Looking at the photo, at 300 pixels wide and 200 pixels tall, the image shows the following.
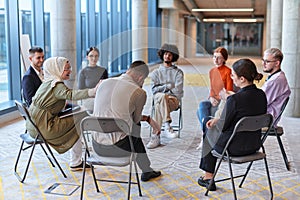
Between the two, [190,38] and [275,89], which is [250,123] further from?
[190,38]

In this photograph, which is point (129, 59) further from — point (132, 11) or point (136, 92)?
point (136, 92)

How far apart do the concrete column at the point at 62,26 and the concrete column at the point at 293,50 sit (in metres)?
3.68

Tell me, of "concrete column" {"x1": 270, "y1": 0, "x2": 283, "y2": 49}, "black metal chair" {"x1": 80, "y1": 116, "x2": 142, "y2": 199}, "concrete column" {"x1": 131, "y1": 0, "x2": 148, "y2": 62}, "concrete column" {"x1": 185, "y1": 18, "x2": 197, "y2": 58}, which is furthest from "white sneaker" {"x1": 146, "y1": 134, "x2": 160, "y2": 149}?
"concrete column" {"x1": 185, "y1": 18, "x2": 197, "y2": 58}

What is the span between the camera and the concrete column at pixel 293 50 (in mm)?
6840

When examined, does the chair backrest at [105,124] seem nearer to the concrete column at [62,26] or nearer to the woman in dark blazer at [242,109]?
the woman in dark blazer at [242,109]

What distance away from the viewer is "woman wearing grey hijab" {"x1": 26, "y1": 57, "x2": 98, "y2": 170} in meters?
3.80

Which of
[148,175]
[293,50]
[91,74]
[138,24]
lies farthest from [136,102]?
[138,24]

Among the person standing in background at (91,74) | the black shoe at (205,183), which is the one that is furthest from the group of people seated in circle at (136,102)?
the person standing in background at (91,74)

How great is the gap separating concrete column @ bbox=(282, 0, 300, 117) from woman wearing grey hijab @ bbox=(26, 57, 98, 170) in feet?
14.1

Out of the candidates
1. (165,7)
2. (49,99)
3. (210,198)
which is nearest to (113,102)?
(49,99)

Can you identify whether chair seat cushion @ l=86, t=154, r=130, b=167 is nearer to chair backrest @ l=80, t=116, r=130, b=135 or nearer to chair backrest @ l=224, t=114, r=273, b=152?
chair backrest @ l=80, t=116, r=130, b=135

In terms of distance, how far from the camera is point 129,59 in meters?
14.7

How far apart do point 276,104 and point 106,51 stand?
8.76m

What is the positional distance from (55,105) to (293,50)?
4517 millimetres
